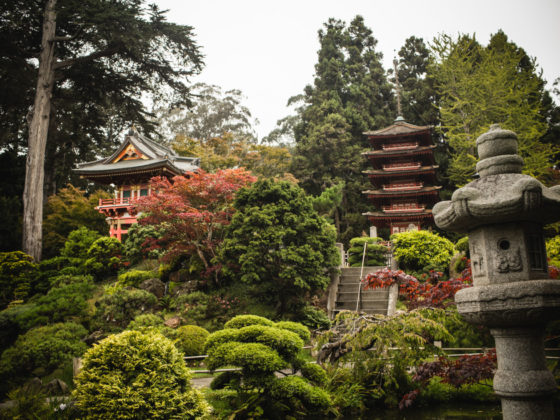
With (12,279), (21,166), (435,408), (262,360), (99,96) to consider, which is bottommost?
(435,408)

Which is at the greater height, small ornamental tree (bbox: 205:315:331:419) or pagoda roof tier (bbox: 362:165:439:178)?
pagoda roof tier (bbox: 362:165:439:178)

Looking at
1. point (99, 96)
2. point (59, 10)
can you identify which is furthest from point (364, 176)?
point (59, 10)

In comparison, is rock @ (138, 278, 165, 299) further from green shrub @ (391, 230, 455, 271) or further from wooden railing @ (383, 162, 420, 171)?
wooden railing @ (383, 162, 420, 171)

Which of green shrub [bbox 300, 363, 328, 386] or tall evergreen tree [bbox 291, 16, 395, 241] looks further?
tall evergreen tree [bbox 291, 16, 395, 241]

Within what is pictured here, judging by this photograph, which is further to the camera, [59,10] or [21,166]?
[21,166]

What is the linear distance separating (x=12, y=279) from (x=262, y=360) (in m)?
13.0

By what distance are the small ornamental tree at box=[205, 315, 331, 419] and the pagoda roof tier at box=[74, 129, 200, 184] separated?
1479 centimetres

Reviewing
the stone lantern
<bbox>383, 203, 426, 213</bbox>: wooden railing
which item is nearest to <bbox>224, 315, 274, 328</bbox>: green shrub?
the stone lantern

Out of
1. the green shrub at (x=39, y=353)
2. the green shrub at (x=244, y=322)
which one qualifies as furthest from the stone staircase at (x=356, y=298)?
the green shrub at (x=39, y=353)

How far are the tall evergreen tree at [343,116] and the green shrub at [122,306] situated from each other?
17.0 metres

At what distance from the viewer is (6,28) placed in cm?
1585

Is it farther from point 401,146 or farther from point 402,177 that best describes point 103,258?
point 401,146

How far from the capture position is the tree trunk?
16.0 meters

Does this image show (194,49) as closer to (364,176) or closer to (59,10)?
(59,10)
